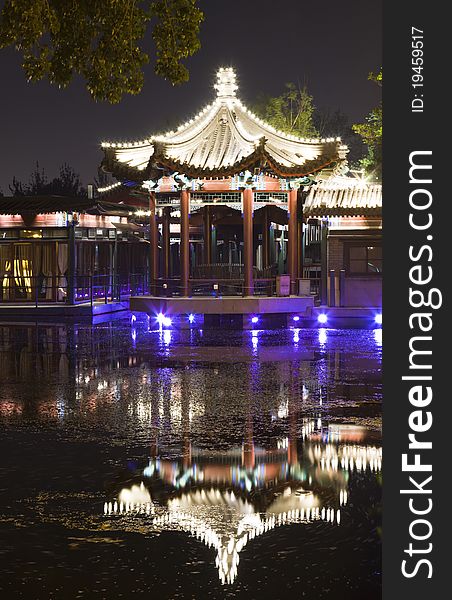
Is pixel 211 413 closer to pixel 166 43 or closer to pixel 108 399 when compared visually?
pixel 108 399

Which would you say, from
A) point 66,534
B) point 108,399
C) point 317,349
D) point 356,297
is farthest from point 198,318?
point 66,534

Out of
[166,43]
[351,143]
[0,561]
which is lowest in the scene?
[0,561]

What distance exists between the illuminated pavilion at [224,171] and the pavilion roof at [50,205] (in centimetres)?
240

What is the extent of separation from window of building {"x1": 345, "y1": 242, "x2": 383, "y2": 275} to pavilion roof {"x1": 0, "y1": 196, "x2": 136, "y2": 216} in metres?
10.6

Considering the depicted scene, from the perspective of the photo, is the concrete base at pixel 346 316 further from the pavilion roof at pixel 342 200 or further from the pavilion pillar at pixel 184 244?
the pavilion pillar at pixel 184 244

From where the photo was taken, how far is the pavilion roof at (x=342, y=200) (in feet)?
124

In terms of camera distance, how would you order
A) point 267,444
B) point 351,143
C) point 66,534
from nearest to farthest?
point 66,534, point 267,444, point 351,143

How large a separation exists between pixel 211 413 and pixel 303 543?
6493 mm

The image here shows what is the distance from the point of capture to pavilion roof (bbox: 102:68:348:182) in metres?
38.3

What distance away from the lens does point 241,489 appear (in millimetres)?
10109

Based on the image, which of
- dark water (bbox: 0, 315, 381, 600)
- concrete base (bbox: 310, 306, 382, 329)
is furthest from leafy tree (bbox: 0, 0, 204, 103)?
concrete base (bbox: 310, 306, 382, 329)

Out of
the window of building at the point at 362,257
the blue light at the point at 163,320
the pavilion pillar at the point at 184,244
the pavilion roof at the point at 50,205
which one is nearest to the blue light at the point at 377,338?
the blue light at the point at 163,320

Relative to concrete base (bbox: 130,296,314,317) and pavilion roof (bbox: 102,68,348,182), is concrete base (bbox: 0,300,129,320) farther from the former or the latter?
pavilion roof (bbox: 102,68,348,182)

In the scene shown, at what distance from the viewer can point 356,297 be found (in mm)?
38969
